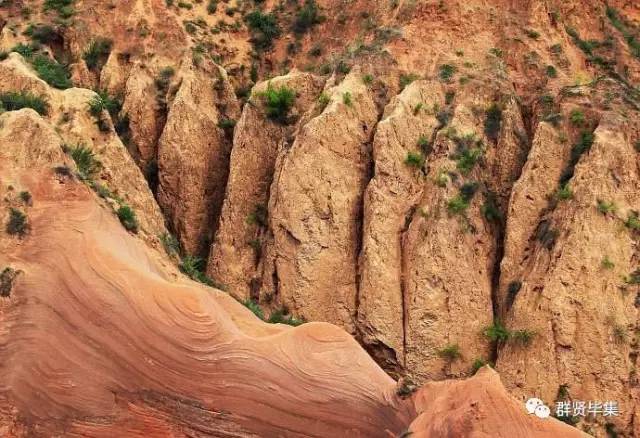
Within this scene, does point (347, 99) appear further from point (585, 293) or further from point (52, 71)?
point (52, 71)

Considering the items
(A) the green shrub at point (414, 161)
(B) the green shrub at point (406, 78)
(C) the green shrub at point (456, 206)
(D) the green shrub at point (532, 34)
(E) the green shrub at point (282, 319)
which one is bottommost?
(E) the green shrub at point (282, 319)

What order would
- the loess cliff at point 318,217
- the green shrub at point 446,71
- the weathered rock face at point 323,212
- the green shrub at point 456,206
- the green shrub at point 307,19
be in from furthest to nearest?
the green shrub at point 307,19 → the green shrub at point 446,71 → the weathered rock face at point 323,212 → the green shrub at point 456,206 → the loess cliff at point 318,217

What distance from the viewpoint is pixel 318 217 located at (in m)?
24.2

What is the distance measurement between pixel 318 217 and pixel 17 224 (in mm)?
8926

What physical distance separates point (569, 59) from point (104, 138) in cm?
1456

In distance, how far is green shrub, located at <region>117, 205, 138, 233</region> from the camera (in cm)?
2020

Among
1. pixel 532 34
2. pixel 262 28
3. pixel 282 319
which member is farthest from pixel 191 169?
pixel 532 34

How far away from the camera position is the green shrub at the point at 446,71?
26000mm

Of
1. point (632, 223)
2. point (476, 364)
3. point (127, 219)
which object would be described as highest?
point (632, 223)

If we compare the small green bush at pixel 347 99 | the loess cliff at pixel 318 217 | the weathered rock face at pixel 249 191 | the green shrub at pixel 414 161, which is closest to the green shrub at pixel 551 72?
the loess cliff at pixel 318 217

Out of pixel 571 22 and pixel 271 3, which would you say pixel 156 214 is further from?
pixel 571 22

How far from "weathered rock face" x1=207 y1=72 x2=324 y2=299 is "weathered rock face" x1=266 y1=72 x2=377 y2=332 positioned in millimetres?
943

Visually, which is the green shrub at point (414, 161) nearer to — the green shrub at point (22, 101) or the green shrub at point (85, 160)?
the green shrub at point (85, 160)

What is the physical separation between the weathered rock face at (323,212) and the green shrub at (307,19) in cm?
610
